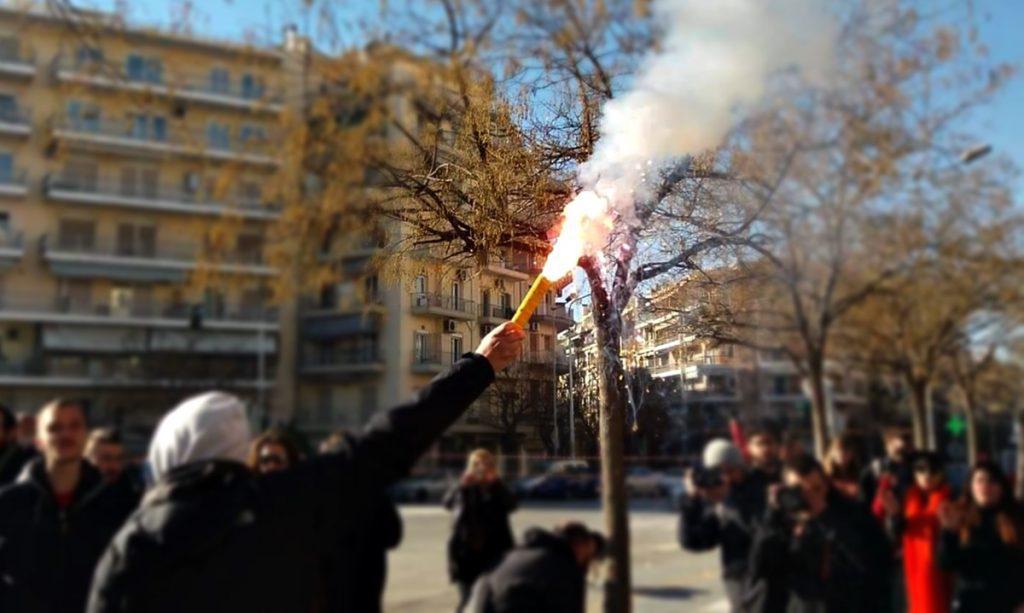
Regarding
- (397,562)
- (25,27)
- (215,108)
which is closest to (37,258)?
(215,108)

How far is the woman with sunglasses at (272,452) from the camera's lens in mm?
3109

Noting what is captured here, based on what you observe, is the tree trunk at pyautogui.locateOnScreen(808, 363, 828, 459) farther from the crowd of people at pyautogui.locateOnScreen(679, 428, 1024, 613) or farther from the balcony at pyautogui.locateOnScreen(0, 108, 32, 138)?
the balcony at pyautogui.locateOnScreen(0, 108, 32, 138)

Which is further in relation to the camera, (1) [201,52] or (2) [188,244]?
(2) [188,244]

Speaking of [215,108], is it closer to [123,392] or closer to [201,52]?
[201,52]

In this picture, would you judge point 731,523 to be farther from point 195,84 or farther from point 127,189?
point 127,189

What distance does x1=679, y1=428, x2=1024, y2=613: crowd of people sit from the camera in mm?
3500

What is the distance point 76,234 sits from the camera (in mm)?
19297

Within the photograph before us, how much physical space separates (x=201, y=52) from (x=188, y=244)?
210 inches

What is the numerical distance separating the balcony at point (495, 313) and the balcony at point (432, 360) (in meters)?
0.10

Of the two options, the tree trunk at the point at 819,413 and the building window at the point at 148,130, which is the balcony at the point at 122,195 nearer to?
the building window at the point at 148,130

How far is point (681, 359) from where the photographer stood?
1.36m

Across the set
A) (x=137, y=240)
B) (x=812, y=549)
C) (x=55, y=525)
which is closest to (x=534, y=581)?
(x=812, y=549)

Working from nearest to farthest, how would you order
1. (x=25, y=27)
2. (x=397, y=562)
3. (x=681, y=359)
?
(x=681, y=359) < (x=397, y=562) < (x=25, y=27)

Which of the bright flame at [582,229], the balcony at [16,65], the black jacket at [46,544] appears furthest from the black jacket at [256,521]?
the balcony at [16,65]
